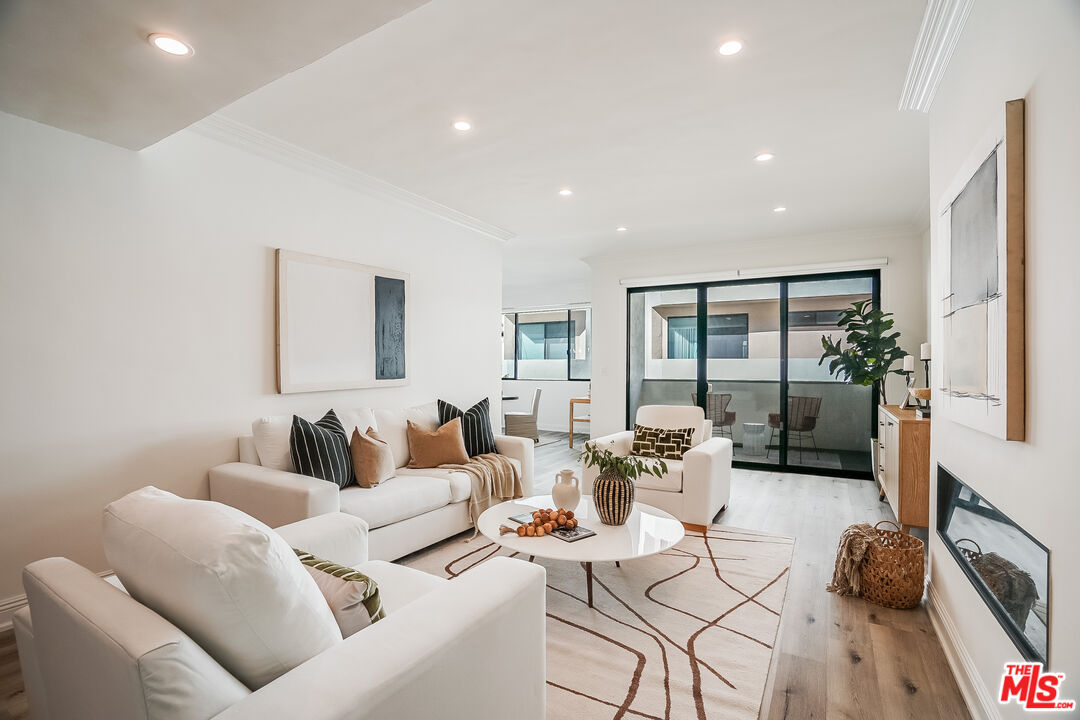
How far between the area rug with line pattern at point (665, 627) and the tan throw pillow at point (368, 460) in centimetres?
53

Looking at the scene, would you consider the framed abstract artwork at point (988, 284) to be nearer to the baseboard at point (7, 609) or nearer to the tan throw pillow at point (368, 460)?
the tan throw pillow at point (368, 460)

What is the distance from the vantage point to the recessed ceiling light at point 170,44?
1.79 metres

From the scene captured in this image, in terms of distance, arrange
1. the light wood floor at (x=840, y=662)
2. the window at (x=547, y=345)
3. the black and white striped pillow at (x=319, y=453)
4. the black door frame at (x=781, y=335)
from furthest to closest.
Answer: the window at (x=547, y=345)
the black door frame at (x=781, y=335)
the black and white striped pillow at (x=319, y=453)
the light wood floor at (x=840, y=662)

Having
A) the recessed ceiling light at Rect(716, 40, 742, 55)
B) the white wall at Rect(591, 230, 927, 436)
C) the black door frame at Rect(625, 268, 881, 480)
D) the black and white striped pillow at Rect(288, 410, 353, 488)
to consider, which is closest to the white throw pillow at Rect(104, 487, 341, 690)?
the black and white striped pillow at Rect(288, 410, 353, 488)

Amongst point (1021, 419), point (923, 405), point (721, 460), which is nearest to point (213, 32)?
point (1021, 419)

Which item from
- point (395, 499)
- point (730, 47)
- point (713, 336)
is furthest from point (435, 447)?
point (713, 336)

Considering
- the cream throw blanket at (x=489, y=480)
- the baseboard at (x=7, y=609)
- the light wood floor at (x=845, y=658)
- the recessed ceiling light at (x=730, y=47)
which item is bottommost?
the light wood floor at (x=845, y=658)

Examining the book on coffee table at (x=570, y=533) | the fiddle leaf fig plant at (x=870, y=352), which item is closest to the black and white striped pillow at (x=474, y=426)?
the book on coffee table at (x=570, y=533)

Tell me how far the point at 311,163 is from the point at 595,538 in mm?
2977

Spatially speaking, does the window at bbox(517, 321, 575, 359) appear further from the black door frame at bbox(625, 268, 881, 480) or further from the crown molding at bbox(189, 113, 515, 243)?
the crown molding at bbox(189, 113, 515, 243)

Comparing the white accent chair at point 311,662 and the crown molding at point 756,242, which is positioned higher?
the crown molding at point 756,242

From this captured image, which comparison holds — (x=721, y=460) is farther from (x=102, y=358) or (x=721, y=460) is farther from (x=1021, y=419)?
(x=102, y=358)

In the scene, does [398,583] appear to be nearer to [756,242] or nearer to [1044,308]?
[1044,308]

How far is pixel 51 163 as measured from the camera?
2.44 meters
